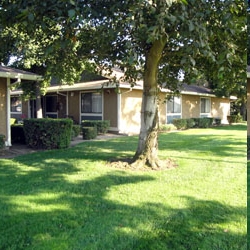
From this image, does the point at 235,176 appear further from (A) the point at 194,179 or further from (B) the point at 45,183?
(B) the point at 45,183

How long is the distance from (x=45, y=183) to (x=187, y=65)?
3108 mm

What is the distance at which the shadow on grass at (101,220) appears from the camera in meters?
3.04

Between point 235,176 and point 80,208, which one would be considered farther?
point 235,176

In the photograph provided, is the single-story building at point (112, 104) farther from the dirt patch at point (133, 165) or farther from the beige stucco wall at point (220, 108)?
the dirt patch at point (133, 165)

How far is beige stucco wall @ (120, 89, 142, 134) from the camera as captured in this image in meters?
15.5

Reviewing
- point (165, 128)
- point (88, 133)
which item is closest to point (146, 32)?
point (88, 133)

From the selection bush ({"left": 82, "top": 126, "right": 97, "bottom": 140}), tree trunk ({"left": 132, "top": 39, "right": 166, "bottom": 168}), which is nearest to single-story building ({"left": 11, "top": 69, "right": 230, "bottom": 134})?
bush ({"left": 82, "top": 126, "right": 97, "bottom": 140})

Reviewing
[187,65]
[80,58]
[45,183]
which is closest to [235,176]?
[187,65]

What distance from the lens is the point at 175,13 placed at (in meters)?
4.10

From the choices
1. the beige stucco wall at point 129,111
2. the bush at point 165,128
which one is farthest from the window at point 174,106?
the beige stucco wall at point 129,111

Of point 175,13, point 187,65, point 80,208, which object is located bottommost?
point 80,208

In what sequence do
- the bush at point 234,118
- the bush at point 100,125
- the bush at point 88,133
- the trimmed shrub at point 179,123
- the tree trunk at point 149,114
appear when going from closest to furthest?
1. the tree trunk at point 149,114
2. the bush at point 88,133
3. the bush at point 100,125
4. the trimmed shrub at point 179,123
5. the bush at point 234,118

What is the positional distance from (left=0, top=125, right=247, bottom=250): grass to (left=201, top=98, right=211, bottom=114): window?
16.1 meters

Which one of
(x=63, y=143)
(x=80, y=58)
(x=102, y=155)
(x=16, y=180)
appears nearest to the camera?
(x=16, y=180)
